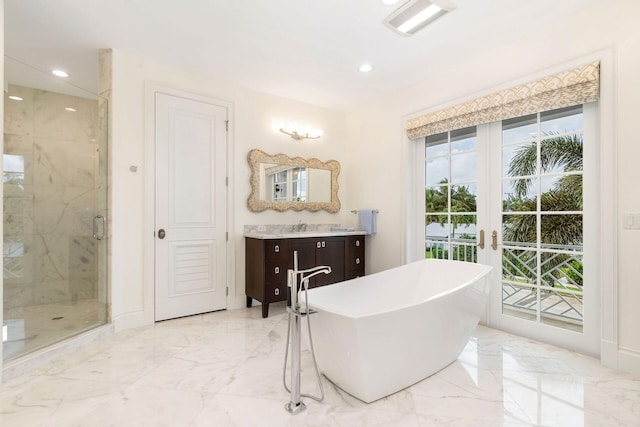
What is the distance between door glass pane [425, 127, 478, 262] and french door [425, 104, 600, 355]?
1 cm

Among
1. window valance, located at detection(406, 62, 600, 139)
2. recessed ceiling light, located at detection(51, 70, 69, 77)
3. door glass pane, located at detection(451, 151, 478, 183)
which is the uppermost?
recessed ceiling light, located at detection(51, 70, 69, 77)

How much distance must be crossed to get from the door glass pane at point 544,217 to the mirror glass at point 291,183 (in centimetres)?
209

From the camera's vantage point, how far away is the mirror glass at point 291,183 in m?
3.71

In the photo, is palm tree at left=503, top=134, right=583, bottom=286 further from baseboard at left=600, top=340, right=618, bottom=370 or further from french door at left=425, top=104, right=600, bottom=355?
baseboard at left=600, top=340, right=618, bottom=370

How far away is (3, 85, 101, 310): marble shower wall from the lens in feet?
9.29

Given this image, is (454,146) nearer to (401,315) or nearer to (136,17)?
(401,315)

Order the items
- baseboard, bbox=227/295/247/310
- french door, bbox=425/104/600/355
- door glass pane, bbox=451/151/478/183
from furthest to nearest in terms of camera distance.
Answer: baseboard, bbox=227/295/247/310, door glass pane, bbox=451/151/478/183, french door, bbox=425/104/600/355

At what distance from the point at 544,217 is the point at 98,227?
387cm

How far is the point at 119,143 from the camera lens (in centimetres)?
292

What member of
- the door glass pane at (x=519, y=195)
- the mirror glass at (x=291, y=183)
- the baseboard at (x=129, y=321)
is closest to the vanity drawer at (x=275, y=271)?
the mirror glass at (x=291, y=183)

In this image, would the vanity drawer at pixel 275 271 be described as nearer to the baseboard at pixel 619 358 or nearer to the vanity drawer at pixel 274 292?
the vanity drawer at pixel 274 292

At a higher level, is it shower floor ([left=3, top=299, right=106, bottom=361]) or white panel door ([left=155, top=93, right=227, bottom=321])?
white panel door ([left=155, top=93, right=227, bottom=321])

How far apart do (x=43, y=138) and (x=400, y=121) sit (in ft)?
12.1

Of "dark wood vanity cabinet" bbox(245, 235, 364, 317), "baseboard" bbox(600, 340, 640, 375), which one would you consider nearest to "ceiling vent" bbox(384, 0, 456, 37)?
"dark wood vanity cabinet" bbox(245, 235, 364, 317)
